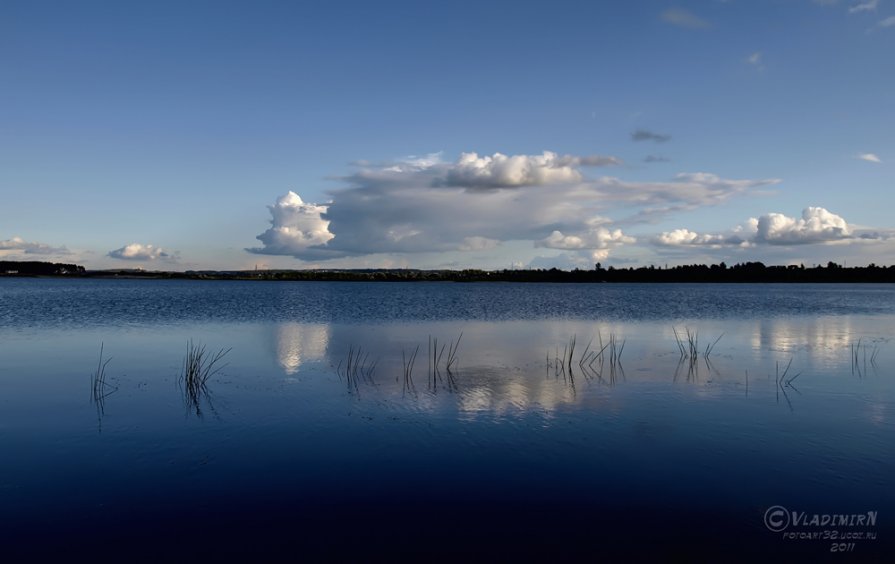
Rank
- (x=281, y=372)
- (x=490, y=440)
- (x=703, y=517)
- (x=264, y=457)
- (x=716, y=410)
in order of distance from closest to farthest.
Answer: (x=703, y=517), (x=264, y=457), (x=490, y=440), (x=716, y=410), (x=281, y=372)

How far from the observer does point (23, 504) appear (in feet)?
31.4

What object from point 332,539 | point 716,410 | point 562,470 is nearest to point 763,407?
point 716,410

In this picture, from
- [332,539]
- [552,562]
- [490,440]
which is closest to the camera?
[552,562]

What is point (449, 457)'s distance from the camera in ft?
39.8

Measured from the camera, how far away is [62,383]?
66.6ft

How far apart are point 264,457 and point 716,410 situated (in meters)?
12.6

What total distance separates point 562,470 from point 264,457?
639 centimetres

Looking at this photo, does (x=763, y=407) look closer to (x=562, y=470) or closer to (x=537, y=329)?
(x=562, y=470)

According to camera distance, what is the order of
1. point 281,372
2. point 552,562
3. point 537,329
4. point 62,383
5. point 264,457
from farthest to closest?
1. point 537,329
2. point 281,372
3. point 62,383
4. point 264,457
5. point 552,562

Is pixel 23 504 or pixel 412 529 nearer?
pixel 412 529

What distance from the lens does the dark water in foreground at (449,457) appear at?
8531mm

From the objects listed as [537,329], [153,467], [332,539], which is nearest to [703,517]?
[332,539]

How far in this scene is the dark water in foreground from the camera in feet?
28.0

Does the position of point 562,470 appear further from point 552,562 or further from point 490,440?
point 552,562
